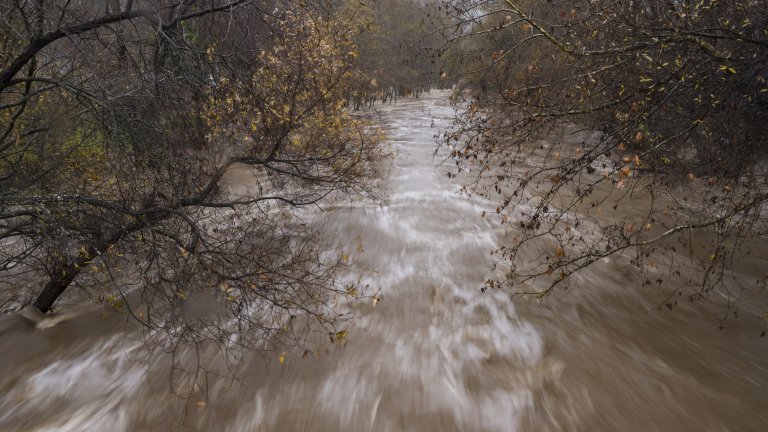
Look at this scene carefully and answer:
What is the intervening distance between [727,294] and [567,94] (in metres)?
5.20

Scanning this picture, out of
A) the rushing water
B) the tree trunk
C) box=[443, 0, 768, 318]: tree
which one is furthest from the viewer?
the tree trunk

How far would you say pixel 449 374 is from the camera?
5.88m

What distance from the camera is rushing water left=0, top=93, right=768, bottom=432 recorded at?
17.0 feet

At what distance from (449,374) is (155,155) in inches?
200

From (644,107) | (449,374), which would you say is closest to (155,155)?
(449,374)

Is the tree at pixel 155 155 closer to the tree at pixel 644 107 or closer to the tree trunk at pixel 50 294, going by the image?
the tree trunk at pixel 50 294

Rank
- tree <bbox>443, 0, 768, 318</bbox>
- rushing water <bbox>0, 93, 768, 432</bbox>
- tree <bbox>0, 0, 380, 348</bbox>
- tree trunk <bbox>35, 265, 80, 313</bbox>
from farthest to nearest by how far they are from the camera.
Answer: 1. tree trunk <bbox>35, 265, 80, 313</bbox>
2. rushing water <bbox>0, 93, 768, 432</bbox>
3. tree <bbox>0, 0, 380, 348</bbox>
4. tree <bbox>443, 0, 768, 318</bbox>


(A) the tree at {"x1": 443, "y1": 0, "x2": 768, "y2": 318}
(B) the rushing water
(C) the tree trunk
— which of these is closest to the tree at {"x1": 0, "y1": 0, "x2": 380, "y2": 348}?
→ (C) the tree trunk

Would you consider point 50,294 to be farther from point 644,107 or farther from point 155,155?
point 644,107

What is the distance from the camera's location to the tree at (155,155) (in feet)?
16.6

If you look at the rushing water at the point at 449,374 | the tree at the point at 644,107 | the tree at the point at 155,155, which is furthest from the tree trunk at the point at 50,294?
the tree at the point at 644,107

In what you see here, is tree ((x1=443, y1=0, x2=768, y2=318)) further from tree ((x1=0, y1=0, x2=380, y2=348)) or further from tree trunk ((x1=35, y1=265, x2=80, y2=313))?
tree trunk ((x1=35, y1=265, x2=80, y2=313))

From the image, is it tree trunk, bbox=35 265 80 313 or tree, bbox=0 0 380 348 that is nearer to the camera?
tree, bbox=0 0 380 348

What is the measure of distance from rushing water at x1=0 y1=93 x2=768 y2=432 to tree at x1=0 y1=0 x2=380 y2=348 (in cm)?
79
